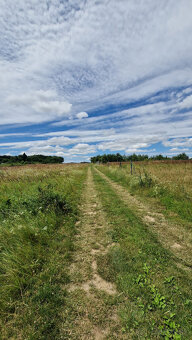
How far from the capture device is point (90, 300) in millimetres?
2344

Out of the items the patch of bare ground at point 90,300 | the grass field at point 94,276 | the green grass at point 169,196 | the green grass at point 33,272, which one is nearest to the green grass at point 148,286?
the grass field at point 94,276

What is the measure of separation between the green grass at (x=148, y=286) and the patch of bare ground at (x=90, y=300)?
0.14m

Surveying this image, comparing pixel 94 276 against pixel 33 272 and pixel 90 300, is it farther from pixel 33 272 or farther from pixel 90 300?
pixel 33 272

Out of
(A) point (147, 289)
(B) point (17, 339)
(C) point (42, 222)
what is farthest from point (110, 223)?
(B) point (17, 339)

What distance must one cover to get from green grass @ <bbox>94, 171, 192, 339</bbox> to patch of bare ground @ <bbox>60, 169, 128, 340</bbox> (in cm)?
14

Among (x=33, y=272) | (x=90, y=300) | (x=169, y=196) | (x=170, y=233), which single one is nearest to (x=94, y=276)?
(x=90, y=300)

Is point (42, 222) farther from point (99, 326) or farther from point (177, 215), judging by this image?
point (177, 215)

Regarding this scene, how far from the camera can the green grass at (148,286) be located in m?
1.91

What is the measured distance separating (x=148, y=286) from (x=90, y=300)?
1.02m

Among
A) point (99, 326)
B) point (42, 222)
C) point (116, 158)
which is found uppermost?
point (116, 158)

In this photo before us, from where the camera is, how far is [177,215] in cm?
559

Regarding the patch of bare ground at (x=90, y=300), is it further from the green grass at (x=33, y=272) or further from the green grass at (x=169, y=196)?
the green grass at (x=169, y=196)

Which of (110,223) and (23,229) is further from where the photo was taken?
(110,223)

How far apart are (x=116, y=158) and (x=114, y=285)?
81.3 m
